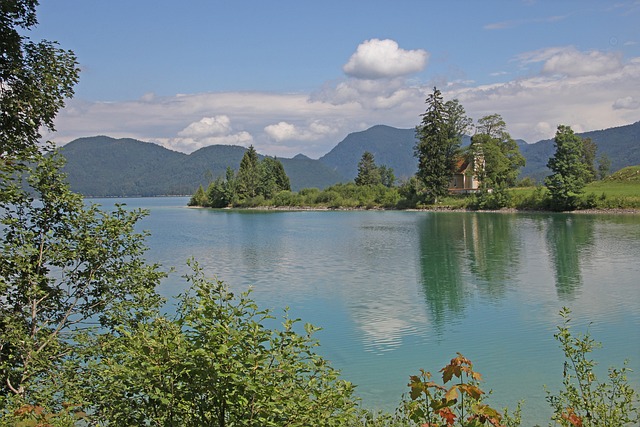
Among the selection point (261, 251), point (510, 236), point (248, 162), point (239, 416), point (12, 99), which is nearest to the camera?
point (239, 416)

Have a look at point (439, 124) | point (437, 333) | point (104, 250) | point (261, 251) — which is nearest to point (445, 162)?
point (439, 124)

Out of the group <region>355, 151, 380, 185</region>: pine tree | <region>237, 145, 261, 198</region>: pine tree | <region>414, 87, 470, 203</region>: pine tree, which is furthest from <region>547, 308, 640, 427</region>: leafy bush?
<region>237, 145, 261, 198</region>: pine tree

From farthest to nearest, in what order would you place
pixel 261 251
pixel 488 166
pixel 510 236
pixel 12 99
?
pixel 488 166, pixel 510 236, pixel 261 251, pixel 12 99

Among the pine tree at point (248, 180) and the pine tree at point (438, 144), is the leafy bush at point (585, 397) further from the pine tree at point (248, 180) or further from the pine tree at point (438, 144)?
the pine tree at point (248, 180)

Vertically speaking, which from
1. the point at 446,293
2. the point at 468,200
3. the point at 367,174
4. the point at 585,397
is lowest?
the point at 446,293

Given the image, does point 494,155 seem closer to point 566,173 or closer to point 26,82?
point 566,173

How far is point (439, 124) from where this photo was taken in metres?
78.1

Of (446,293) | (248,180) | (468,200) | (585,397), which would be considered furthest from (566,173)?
(248,180)

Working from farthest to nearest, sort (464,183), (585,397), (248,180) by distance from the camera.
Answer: (248,180)
(464,183)
(585,397)

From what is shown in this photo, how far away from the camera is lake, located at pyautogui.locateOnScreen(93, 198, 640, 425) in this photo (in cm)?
1232

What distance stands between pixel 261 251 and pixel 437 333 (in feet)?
69.0

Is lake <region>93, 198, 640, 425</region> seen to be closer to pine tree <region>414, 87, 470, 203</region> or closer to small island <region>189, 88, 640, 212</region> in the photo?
small island <region>189, 88, 640, 212</region>

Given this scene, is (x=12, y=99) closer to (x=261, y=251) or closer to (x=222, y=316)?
A: (x=222, y=316)

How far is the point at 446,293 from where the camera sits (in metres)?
21.0
